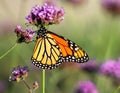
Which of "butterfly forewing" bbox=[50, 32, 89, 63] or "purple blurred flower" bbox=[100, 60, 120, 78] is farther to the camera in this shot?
"purple blurred flower" bbox=[100, 60, 120, 78]

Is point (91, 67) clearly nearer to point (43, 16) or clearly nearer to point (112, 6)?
point (112, 6)

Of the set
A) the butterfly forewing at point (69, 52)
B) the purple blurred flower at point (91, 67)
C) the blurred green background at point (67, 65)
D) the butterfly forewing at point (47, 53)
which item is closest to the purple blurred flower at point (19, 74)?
the butterfly forewing at point (47, 53)

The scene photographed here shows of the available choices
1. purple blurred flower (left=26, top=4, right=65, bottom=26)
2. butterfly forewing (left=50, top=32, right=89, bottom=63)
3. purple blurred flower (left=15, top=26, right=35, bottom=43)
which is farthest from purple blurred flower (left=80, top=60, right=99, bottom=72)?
purple blurred flower (left=15, top=26, right=35, bottom=43)

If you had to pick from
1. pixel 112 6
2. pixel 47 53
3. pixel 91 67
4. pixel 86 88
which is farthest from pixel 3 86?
pixel 47 53

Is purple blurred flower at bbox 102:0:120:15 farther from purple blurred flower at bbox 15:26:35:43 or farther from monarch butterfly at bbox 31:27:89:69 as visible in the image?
purple blurred flower at bbox 15:26:35:43

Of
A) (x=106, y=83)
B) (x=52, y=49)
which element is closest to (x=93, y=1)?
(x=106, y=83)

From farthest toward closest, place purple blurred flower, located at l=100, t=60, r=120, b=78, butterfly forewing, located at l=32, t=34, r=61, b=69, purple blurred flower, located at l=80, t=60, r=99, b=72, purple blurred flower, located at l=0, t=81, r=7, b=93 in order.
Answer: purple blurred flower, located at l=0, t=81, r=7, b=93
purple blurred flower, located at l=80, t=60, r=99, b=72
purple blurred flower, located at l=100, t=60, r=120, b=78
butterfly forewing, located at l=32, t=34, r=61, b=69
